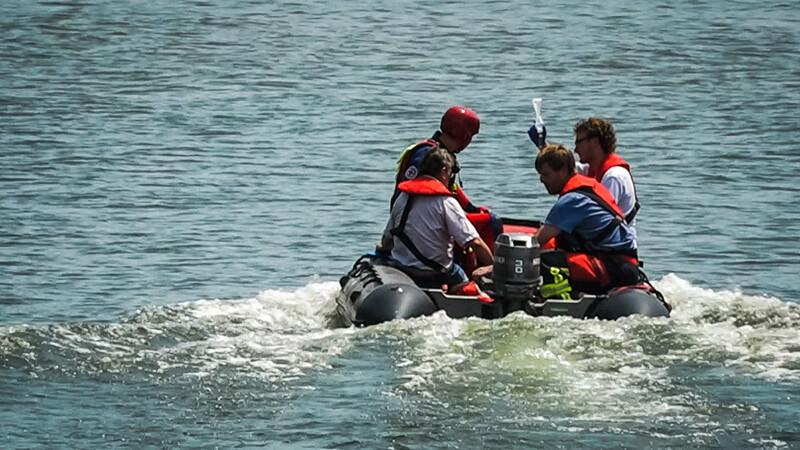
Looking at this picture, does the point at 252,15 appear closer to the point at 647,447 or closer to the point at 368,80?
the point at 368,80

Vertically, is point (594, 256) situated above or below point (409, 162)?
below

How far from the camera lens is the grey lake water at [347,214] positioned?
9148 mm

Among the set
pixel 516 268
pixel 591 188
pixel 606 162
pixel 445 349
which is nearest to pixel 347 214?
pixel 606 162

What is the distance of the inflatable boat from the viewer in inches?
400

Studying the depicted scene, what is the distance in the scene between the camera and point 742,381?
953cm

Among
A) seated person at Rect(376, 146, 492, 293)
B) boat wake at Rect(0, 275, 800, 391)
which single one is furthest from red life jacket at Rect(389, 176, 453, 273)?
boat wake at Rect(0, 275, 800, 391)

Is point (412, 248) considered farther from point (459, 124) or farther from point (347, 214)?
point (347, 214)

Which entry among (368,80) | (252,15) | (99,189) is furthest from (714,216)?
(252,15)

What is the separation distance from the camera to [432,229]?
1060 cm

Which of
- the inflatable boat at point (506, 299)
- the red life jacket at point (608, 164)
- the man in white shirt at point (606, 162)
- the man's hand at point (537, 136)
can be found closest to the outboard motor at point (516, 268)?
the inflatable boat at point (506, 299)

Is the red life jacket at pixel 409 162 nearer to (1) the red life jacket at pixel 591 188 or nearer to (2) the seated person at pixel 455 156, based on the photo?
(2) the seated person at pixel 455 156

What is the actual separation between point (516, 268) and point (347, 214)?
6.42m

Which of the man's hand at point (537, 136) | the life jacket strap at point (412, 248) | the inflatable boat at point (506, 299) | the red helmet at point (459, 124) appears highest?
the red helmet at point (459, 124)

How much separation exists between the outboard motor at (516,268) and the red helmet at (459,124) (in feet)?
2.97
